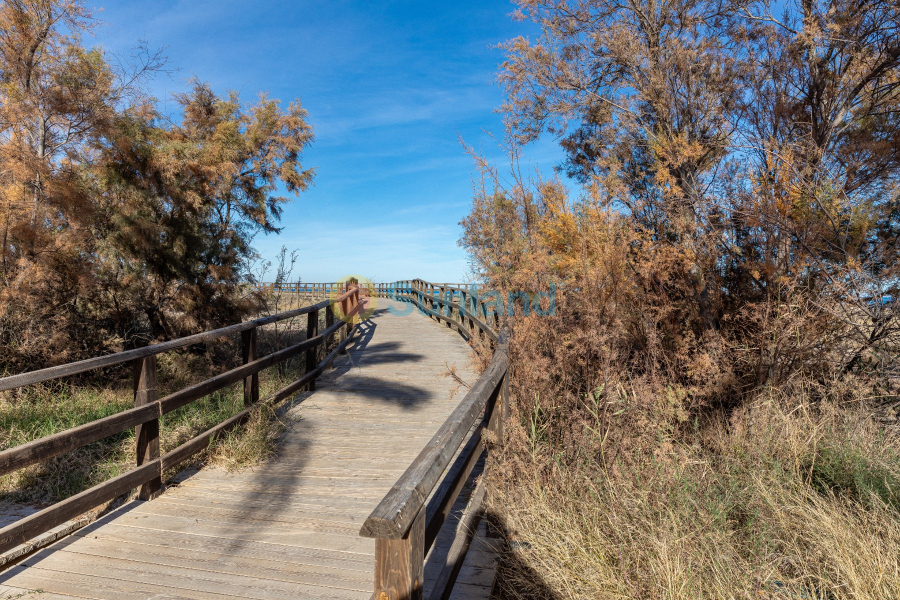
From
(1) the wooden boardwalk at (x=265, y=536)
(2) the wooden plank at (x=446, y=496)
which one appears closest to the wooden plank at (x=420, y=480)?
(2) the wooden plank at (x=446, y=496)

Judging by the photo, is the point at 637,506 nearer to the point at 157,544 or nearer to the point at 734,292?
the point at 157,544

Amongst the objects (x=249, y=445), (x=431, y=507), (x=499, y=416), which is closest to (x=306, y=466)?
(x=249, y=445)

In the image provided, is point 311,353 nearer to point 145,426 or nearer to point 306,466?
point 306,466

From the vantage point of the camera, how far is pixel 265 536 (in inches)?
139

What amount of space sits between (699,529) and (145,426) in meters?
3.92

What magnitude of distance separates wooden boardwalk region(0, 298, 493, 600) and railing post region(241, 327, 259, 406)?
54 cm

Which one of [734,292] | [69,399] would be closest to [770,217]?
[734,292]

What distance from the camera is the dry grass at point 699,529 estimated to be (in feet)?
8.63

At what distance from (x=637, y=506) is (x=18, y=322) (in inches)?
352

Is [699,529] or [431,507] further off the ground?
[431,507]

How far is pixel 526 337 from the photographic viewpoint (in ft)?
14.6

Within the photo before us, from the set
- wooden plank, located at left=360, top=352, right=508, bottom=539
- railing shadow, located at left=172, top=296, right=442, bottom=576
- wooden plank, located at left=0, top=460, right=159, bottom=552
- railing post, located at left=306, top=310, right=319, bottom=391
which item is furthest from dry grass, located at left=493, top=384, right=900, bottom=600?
railing post, located at left=306, top=310, right=319, bottom=391

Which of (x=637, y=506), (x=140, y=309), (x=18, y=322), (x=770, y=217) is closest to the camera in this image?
(x=637, y=506)

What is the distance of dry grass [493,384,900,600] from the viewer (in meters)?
2.63
